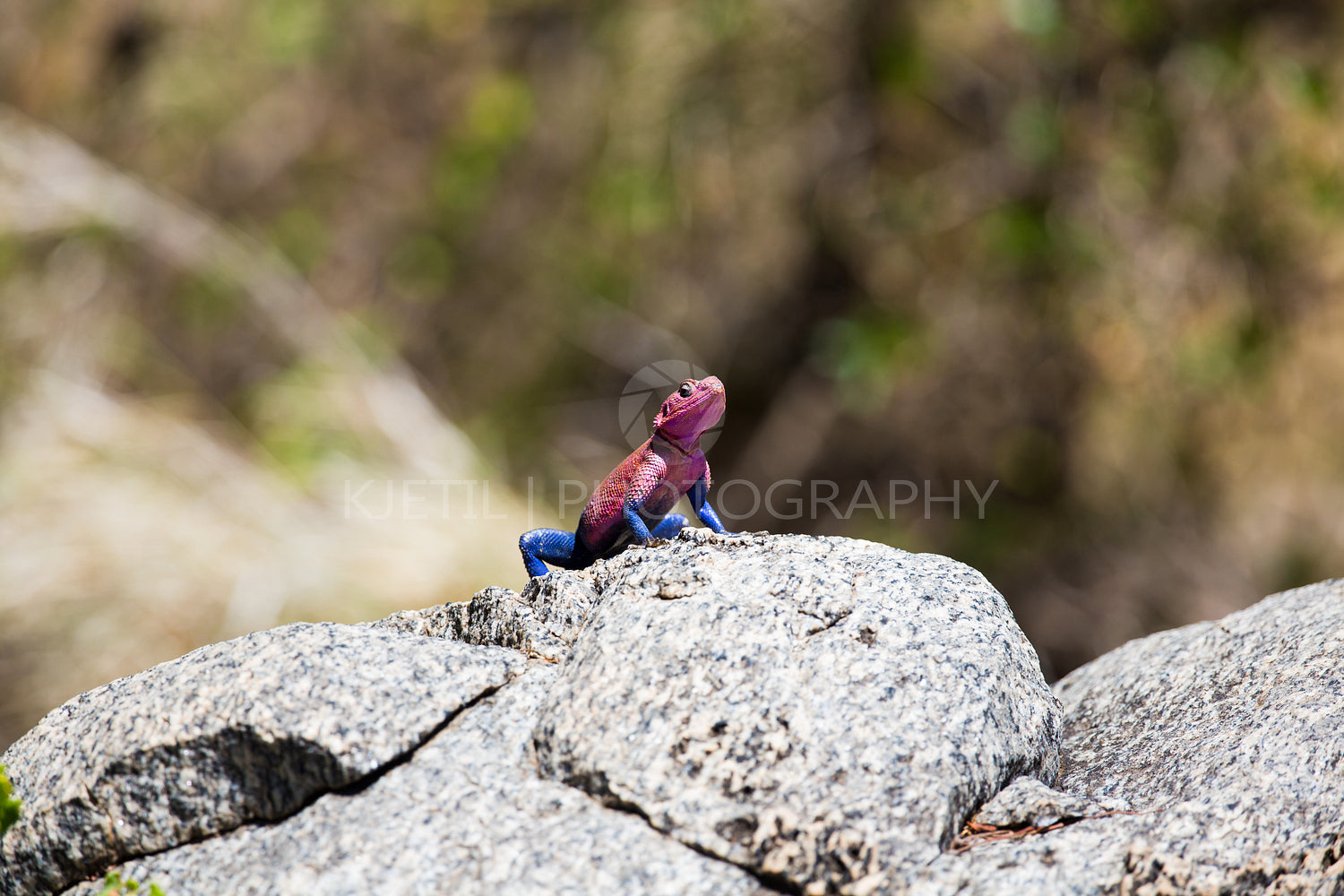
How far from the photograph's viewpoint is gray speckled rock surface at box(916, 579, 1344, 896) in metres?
1.96

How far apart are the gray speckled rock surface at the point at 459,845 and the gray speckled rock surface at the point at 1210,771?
51cm

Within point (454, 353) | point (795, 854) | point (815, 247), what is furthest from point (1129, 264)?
point (795, 854)

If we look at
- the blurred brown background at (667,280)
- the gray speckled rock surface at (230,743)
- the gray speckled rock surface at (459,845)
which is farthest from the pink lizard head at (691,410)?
the blurred brown background at (667,280)

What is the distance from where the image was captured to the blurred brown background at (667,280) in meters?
5.85

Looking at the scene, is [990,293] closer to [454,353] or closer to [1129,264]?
[1129,264]

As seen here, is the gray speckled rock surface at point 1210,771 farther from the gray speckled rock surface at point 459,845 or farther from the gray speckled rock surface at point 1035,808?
the gray speckled rock surface at point 459,845

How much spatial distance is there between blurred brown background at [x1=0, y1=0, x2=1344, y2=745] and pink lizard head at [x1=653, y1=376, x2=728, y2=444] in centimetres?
254

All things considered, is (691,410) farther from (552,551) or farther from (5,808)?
(5,808)

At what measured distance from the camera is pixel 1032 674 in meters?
2.45

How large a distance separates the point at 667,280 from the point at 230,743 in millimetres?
5663

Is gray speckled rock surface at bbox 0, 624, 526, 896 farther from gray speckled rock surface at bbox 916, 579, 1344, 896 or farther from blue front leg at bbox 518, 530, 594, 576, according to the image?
gray speckled rock surface at bbox 916, 579, 1344, 896

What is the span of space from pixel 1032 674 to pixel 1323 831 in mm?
620

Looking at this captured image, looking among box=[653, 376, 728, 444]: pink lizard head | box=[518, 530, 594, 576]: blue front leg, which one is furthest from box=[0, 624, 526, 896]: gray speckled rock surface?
box=[653, 376, 728, 444]: pink lizard head

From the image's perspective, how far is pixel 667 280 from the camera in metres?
7.47
